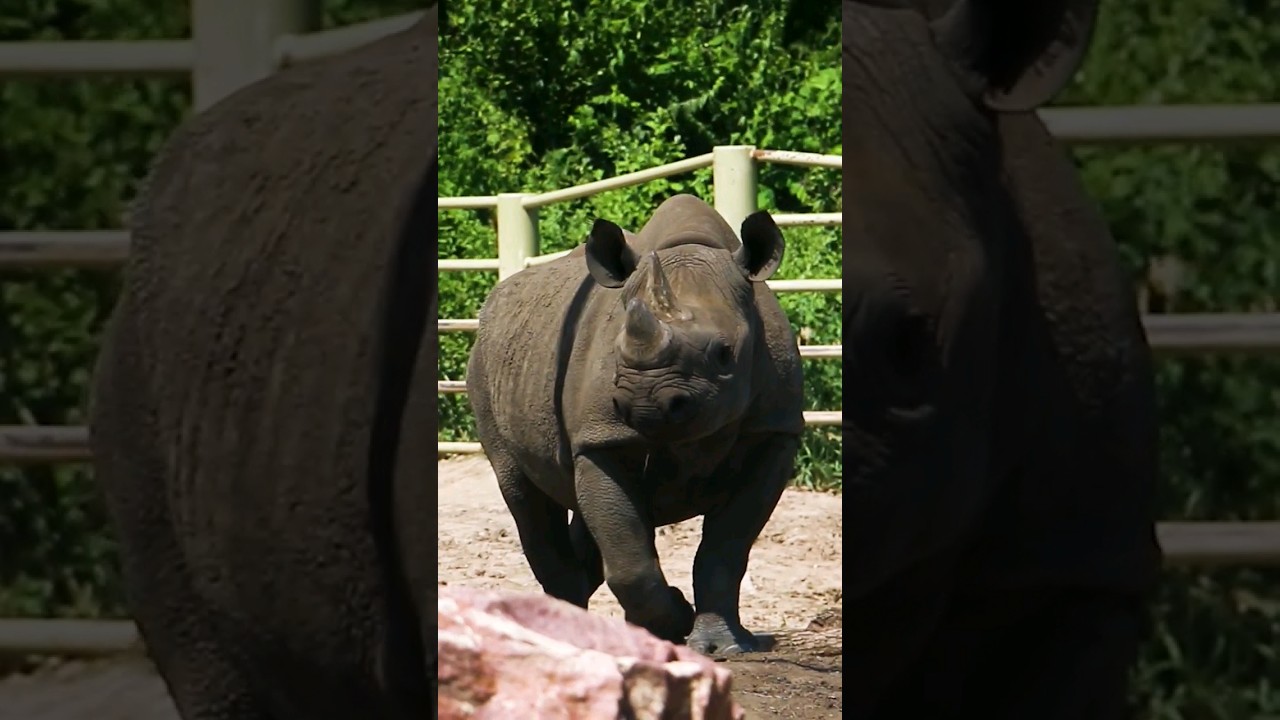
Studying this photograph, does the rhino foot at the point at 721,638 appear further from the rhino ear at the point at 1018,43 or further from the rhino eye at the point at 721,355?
the rhino ear at the point at 1018,43

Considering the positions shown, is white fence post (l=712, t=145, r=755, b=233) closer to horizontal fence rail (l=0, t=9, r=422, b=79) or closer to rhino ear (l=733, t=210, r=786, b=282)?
rhino ear (l=733, t=210, r=786, b=282)

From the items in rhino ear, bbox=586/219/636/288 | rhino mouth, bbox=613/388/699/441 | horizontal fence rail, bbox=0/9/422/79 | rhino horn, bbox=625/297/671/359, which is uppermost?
horizontal fence rail, bbox=0/9/422/79

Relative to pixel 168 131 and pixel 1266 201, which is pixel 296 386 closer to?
pixel 168 131

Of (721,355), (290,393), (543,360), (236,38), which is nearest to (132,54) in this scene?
(236,38)

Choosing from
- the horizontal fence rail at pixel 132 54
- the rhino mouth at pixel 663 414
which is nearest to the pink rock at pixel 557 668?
the rhino mouth at pixel 663 414

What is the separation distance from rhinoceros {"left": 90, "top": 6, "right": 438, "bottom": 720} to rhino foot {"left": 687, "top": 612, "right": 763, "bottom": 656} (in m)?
0.17

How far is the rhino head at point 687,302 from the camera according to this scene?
38.1 inches

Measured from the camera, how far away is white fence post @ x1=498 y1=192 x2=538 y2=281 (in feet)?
3.25

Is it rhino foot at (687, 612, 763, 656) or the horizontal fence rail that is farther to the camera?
the horizontal fence rail

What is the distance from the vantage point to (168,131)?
54.1 inches

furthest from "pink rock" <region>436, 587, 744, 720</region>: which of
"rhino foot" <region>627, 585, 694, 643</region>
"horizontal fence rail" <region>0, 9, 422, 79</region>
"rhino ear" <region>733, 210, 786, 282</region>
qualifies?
"horizontal fence rail" <region>0, 9, 422, 79</region>

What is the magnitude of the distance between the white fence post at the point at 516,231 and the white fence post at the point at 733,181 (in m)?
0.11

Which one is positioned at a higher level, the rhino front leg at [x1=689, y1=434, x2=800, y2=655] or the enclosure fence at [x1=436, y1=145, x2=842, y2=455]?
the enclosure fence at [x1=436, y1=145, x2=842, y2=455]

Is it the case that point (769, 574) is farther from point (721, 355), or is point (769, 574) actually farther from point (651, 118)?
point (651, 118)
